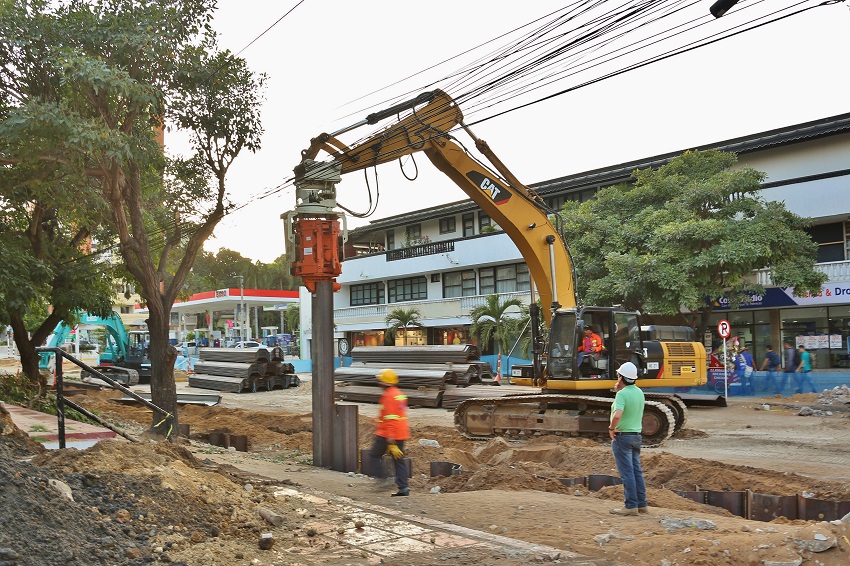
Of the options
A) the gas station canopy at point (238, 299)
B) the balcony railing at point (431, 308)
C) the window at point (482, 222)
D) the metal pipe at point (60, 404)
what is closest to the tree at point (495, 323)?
the balcony railing at point (431, 308)

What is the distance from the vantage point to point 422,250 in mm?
44969

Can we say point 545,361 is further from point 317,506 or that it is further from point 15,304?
point 15,304

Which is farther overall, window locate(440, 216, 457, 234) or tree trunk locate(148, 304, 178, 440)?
window locate(440, 216, 457, 234)

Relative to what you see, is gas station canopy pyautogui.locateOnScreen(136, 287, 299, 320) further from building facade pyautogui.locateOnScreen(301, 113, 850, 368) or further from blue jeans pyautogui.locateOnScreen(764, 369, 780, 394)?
blue jeans pyautogui.locateOnScreen(764, 369, 780, 394)

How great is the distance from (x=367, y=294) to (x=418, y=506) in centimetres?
4202

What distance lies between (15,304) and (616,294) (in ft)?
62.3

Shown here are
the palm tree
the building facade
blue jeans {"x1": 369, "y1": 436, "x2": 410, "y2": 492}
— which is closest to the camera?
blue jeans {"x1": 369, "y1": 436, "x2": 410, "y2": 492}

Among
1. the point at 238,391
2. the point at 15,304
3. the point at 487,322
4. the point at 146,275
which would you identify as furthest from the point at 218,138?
the point at 487,322

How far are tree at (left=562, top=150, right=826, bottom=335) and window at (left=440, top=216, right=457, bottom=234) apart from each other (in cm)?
1697

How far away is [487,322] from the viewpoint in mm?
35375

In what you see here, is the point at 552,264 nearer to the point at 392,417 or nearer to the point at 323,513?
the point at 392,417

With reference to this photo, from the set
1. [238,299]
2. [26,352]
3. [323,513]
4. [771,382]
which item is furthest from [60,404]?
[238,299]

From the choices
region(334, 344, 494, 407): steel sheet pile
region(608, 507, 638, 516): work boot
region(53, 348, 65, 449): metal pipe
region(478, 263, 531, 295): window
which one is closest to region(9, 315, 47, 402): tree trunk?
region(334, 344, 494, 407): steel sheet pile

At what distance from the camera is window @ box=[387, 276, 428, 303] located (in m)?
46.4
